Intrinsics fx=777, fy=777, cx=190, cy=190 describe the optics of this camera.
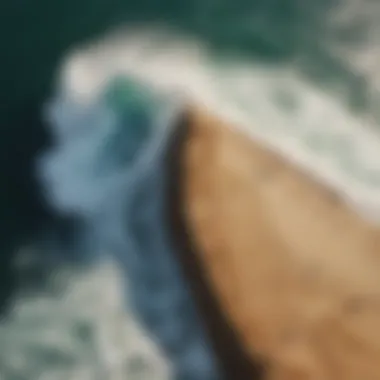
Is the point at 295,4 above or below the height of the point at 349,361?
above

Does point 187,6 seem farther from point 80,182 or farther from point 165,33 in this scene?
point 80,182

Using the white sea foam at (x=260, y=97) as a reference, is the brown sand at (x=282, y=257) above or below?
below

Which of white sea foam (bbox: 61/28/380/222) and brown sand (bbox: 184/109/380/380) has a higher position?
white sea foam (bbox: 61/28/380/222)

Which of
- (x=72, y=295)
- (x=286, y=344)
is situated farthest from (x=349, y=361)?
(x=72, y=295)

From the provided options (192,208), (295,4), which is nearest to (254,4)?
(295,4)
